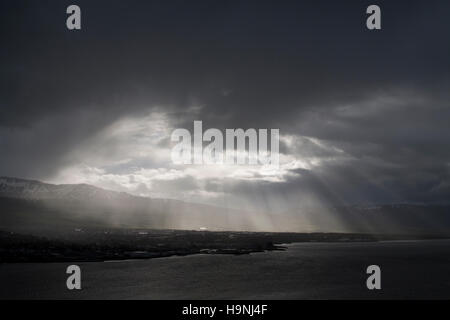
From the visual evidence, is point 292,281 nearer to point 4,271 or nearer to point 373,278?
point 373,278

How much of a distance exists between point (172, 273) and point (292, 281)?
29.0 m

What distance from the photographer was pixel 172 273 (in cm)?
8738
